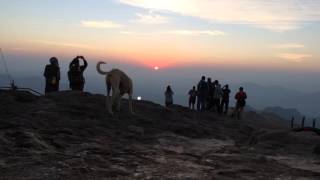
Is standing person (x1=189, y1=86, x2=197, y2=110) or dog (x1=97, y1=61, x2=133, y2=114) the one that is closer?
dog (x1=97, y1=61, x2=133, y2=114)

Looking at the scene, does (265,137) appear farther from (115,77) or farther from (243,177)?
(243,177)

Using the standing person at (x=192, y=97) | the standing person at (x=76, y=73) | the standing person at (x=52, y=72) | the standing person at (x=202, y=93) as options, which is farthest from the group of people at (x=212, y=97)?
the standing person at (x=52, y=72)

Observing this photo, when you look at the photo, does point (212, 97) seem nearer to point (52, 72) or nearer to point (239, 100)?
point (239, 100)

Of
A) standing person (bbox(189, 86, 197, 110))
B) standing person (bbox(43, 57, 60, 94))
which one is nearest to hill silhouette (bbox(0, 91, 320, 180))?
standing person (bbox(43, 57, 60, 94))

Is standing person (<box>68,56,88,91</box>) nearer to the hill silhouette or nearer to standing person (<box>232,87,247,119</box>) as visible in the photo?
the hill silhouette

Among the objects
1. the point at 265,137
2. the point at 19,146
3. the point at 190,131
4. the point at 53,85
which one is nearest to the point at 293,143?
the point at 265,137

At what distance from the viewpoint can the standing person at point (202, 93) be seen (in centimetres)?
3077

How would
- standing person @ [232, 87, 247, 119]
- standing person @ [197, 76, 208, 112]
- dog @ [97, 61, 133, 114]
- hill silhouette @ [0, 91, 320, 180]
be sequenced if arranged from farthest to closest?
1. standing person @ [232, 87, 247, 119]
2. standing person @ [197, 76, 208, 112]
3. dog @ [97, 61, 133, 114]
4. hill silhouette @ [0, 91, 320, 180]

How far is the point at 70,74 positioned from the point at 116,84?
13.8ft

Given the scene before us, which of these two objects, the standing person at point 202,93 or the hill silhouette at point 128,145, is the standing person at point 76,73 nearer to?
the hill silhouette at point 128,145

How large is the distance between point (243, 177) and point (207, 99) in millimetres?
18727

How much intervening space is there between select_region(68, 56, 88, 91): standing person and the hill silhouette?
1663mm

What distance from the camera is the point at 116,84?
21078 mm

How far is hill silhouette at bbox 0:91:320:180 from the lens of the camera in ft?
39.7
